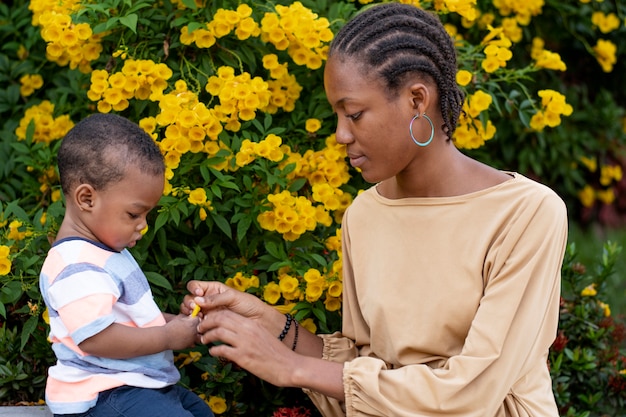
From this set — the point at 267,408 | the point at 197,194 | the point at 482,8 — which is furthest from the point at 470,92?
the point at 267,408

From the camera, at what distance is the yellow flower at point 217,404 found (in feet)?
9.91

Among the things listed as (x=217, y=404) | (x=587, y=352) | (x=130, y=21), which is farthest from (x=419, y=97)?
(x=587, y=352)

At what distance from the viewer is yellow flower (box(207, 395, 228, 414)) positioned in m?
3.02

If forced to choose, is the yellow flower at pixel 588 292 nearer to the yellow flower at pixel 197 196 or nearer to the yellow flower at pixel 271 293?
the yellow flower at pixel 271 293

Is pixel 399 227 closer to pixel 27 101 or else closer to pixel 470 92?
pixel 470 92

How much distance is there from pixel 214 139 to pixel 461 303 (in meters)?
1.05

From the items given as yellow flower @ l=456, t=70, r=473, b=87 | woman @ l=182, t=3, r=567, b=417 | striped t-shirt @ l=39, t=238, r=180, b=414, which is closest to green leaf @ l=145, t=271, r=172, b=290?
woman @ l=182, t=3, r=567, b=417

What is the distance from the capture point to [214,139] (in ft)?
10.1

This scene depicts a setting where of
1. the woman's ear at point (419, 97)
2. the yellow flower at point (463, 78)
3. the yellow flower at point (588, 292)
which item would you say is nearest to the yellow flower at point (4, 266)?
the woman's ear at point (419, 97)

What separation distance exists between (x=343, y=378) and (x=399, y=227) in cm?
46

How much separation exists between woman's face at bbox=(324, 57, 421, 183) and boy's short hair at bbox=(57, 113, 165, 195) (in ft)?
1.70

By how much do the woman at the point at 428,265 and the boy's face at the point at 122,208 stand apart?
0.31 metres

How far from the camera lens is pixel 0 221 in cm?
307

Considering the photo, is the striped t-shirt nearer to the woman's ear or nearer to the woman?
the woman
